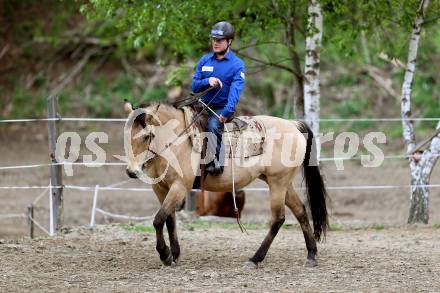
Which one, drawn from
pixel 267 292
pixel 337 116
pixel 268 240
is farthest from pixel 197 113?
pixel 337 116

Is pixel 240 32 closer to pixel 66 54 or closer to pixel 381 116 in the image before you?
pixel 381 116

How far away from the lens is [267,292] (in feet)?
19.5

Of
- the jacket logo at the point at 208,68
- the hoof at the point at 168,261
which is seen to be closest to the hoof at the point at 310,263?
the hoof at the point at 168,261

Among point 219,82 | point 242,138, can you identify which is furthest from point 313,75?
point 219,82

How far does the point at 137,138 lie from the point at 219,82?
100 cm

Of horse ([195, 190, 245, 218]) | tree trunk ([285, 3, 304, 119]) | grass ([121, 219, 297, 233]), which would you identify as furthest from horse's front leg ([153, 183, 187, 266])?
horse ([195, 190, 245, 218])

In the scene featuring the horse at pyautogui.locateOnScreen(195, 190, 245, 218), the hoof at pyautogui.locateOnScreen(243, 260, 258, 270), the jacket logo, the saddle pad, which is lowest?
the hoof at pyautogui.locateOnScreen(243, 260, 258, 270)

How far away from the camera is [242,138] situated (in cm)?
735

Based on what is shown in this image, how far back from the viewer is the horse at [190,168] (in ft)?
21.9

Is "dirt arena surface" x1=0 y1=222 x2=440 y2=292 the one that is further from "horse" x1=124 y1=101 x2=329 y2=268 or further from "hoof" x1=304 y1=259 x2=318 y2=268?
"horse" x1=124 y1=101 x2=329 y2=268

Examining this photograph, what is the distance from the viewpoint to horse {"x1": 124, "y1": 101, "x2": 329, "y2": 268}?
666 cm

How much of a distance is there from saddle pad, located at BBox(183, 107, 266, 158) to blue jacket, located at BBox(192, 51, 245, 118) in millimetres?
230

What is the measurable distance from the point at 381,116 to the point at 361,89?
126cm

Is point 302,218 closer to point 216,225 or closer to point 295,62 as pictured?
point 216,225
